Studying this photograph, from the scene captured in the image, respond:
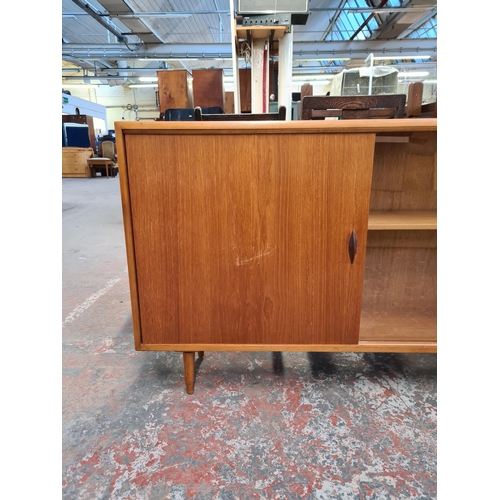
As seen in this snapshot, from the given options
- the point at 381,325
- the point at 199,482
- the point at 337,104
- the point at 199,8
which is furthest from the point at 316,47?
the point at 199,482

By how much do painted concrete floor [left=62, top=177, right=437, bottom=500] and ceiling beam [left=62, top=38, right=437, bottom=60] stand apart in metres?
7.72

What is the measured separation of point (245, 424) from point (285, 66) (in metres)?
2.66

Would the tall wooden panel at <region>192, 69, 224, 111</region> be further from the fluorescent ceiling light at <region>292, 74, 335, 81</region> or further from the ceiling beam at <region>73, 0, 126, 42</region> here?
the fluorescent ceiling light at <region>292, 74, 335, 81</region>

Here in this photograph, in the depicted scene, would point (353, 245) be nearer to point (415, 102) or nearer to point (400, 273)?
point (400, 273)

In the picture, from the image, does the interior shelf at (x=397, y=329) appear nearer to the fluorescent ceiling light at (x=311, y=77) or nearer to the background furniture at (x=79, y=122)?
the background furniture at (x=79, y=122)

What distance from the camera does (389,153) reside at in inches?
Result: 53.5

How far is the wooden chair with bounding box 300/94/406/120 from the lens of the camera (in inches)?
60.9

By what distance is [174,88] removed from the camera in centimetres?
390

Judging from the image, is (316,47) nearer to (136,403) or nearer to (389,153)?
(389,153)

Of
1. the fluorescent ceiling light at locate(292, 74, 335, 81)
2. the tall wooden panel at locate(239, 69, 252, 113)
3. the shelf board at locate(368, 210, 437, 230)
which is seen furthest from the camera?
the fluorescent ceiling light at locate(292, 74, 335, 81)

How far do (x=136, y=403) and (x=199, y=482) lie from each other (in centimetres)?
39

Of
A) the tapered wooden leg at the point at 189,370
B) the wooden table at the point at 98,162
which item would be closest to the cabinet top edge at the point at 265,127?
the tapered wooden leg at the point at 189,370

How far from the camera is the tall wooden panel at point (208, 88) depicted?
4.26m

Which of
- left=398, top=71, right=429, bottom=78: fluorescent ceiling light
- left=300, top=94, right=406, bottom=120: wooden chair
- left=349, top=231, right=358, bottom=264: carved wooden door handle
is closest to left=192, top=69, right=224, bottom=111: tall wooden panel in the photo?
left=300, top=94, right=406, bottom=120: wooden chair
